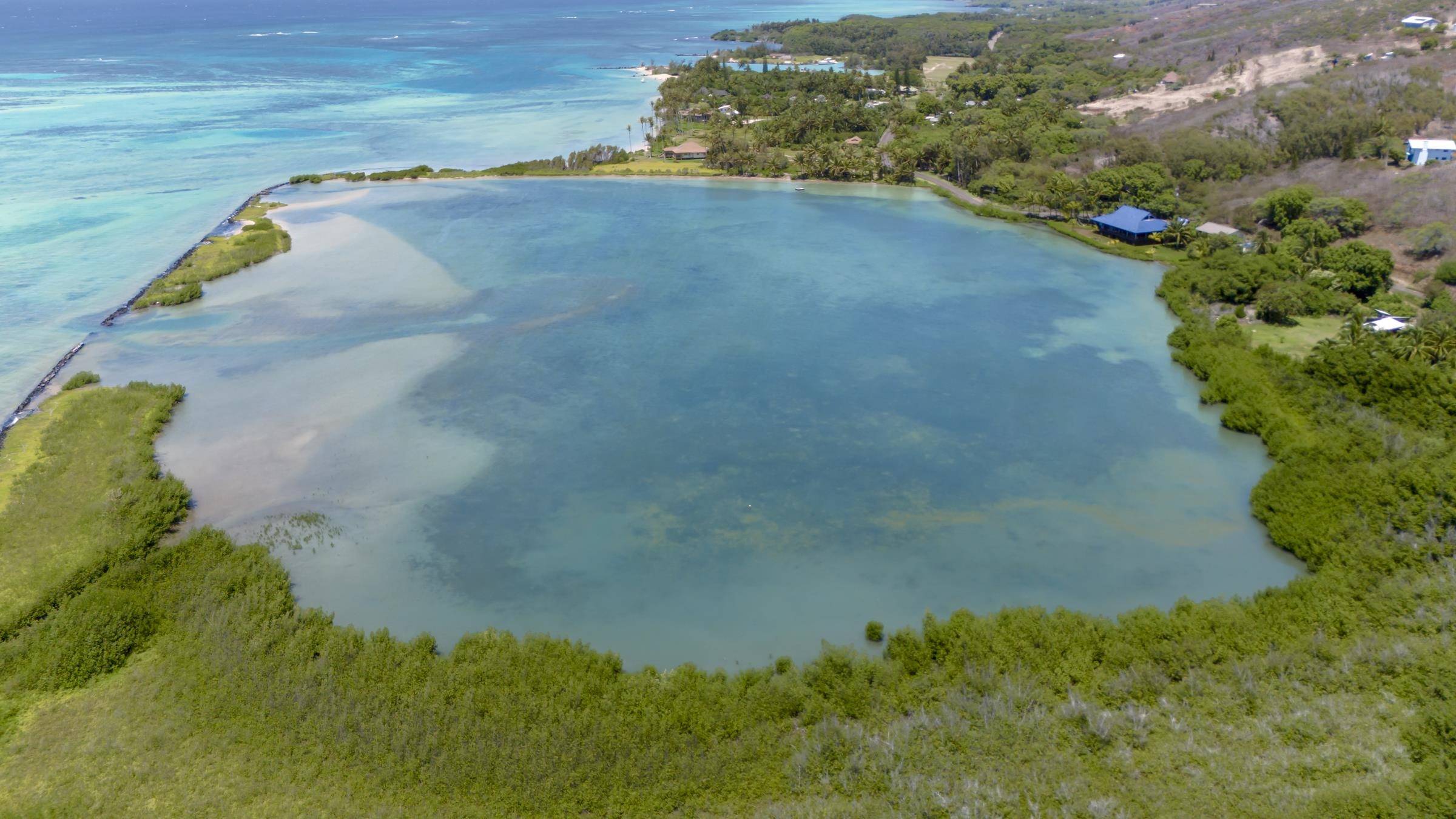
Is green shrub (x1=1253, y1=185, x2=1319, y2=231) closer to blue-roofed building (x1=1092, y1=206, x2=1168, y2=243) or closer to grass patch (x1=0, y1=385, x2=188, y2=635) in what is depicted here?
blue-roofed building (x1=1092, y1=206, x2=1168, y2=243)

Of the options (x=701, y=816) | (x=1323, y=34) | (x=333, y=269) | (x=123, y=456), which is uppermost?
(x=1323, y=34)

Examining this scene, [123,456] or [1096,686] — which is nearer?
[1096,686]

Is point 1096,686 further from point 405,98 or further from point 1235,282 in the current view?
point 405,98

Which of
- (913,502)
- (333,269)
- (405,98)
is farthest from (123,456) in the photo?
(405,98)

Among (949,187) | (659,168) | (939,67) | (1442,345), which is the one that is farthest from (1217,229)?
(939,67)

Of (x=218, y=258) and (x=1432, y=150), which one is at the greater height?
(x=1432, y=150)

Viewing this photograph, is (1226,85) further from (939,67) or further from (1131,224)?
(939,67)

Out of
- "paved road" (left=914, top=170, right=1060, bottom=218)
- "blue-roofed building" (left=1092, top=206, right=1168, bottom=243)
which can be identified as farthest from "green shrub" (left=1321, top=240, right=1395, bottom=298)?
"paved road" (left=914, top=170, right=1060, bottom=218)
